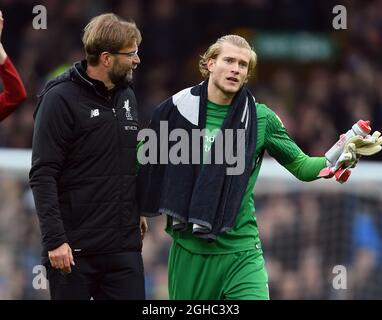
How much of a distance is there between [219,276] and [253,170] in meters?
0.59

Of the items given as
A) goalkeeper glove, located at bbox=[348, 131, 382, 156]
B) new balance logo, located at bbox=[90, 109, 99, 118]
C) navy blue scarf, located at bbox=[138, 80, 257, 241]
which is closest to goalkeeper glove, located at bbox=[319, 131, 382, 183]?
goalkeeper glove, located at bbox=[348, 131, 382, 156]

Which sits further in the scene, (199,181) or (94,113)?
(199,181)

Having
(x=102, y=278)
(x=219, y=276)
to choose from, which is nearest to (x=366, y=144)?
(x=219, y=276)

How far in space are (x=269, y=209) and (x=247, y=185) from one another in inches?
155

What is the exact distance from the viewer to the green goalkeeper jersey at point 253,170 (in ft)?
22.6

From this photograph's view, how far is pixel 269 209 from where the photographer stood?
426 inches

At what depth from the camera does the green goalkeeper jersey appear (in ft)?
22.6

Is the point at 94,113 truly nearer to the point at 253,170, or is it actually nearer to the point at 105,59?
the point at 105,59

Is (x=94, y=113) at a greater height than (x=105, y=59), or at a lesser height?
lesser

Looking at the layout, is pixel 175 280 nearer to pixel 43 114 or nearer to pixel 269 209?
pixel 43 114

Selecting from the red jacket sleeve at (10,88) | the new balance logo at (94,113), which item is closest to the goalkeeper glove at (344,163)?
the new balance logo at (94,113)

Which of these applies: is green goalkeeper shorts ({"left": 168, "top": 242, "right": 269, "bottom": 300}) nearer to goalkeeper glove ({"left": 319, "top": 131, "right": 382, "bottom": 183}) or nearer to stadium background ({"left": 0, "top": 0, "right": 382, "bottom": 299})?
goalkeeper glove ({"left": 319, "top": 131, "right": 382, "bottom": 183})

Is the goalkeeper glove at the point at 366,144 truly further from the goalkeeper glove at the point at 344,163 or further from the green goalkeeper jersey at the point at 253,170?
the green goalkeeper jersey at the point at 253,170

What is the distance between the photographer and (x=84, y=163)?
6.64 meters
